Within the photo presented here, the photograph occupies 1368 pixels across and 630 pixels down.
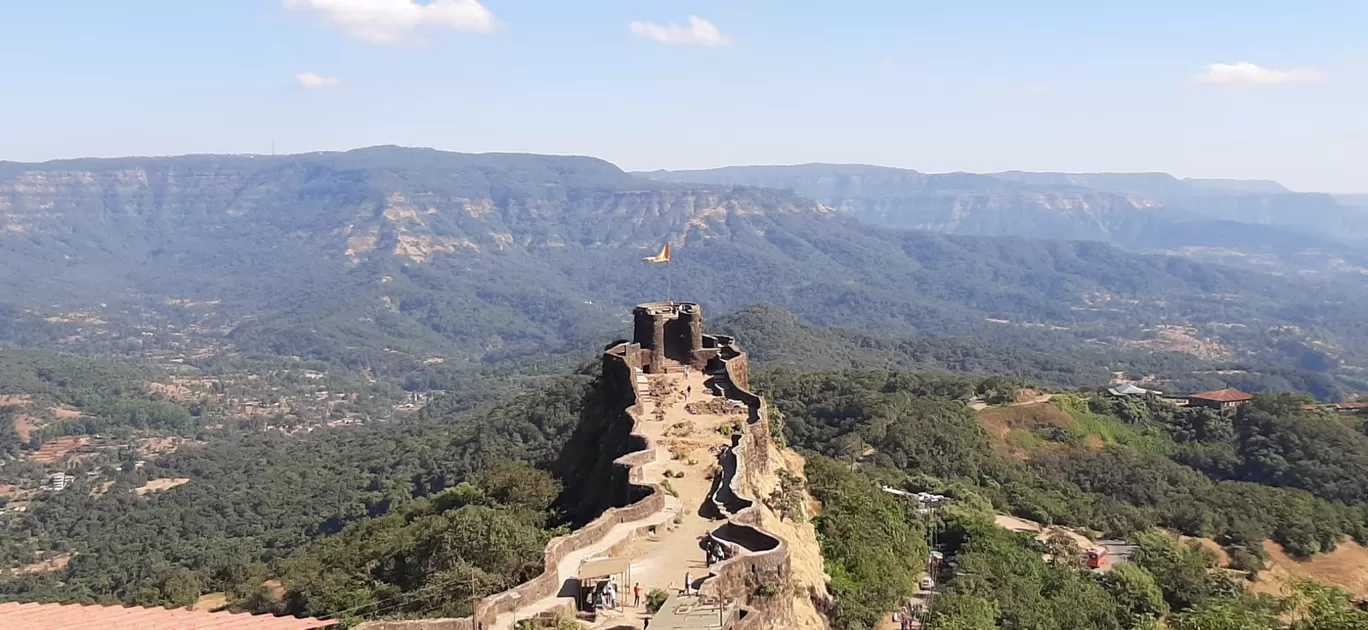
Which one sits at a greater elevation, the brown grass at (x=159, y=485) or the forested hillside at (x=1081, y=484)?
the forested hillside at (x=1081, y=484)

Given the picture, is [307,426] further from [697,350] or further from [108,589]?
[697,350]

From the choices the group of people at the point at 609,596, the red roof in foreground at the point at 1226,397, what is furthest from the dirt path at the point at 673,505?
the red roof in foreground at the point at 1226,397

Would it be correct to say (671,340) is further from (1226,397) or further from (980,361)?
(980,361)

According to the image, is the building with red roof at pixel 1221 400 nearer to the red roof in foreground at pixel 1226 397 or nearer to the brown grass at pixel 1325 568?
the red roof in foreground at pixel 1226 397

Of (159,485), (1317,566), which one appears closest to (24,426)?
(159,485)

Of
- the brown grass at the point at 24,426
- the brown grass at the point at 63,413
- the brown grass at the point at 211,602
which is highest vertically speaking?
the brown grass at the point at 211,602

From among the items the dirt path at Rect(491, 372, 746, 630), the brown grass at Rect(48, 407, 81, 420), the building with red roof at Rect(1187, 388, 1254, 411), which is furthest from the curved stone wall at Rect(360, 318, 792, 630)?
the brown grass at Rect(48, 407, 81, 420)
